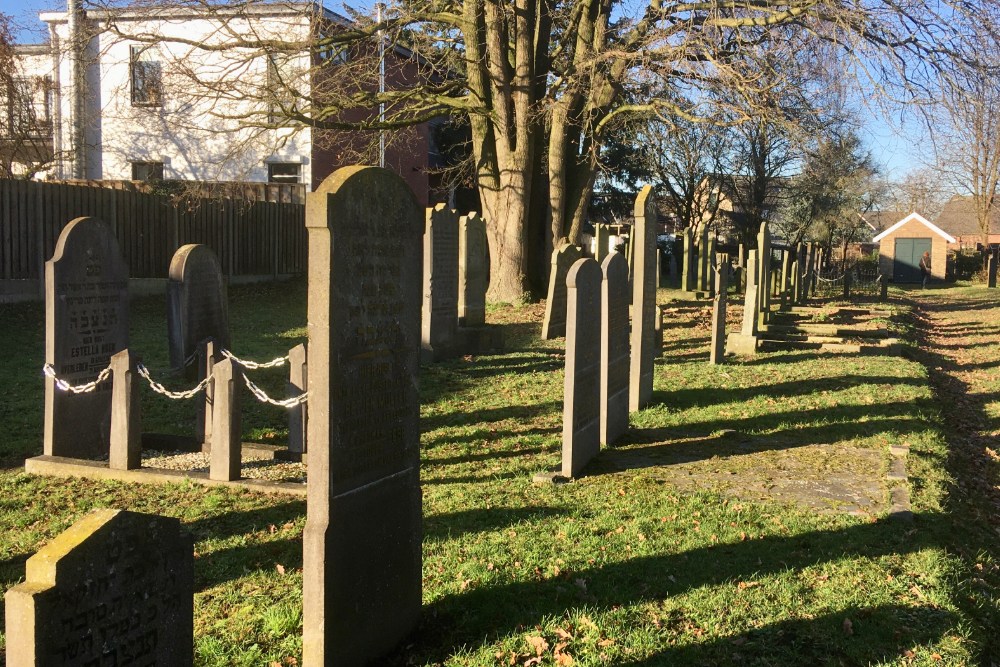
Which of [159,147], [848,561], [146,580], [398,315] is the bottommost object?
[848,561]

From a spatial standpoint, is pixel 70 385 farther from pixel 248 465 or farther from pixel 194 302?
pixel 194 302

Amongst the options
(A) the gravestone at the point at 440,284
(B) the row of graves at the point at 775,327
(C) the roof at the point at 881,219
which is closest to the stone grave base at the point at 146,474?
(A) the gravestone at the point at 440,284

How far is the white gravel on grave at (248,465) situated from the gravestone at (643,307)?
444 centimetres

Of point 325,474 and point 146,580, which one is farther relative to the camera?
point 325,474

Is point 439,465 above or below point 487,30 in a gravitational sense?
below

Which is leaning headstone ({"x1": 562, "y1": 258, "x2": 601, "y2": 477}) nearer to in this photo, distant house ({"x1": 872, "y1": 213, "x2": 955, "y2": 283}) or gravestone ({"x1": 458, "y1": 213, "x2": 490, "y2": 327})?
gravestone ({"x1": 458, "y1": 213, "x2": 490, "y2": 327})

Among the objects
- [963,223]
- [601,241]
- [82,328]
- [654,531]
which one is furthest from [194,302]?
[963,223]

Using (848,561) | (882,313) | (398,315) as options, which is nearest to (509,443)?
(848,561)

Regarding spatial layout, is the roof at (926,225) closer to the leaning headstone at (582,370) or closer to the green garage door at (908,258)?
the green garage door at (908,258)

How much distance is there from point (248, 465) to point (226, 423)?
0.99 metres

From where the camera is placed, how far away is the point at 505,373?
13.5 meters

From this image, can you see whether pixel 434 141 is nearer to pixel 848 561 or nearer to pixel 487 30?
pixel 487 30

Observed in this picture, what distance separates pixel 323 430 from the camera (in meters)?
4.22

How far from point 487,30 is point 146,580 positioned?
18.5 m
